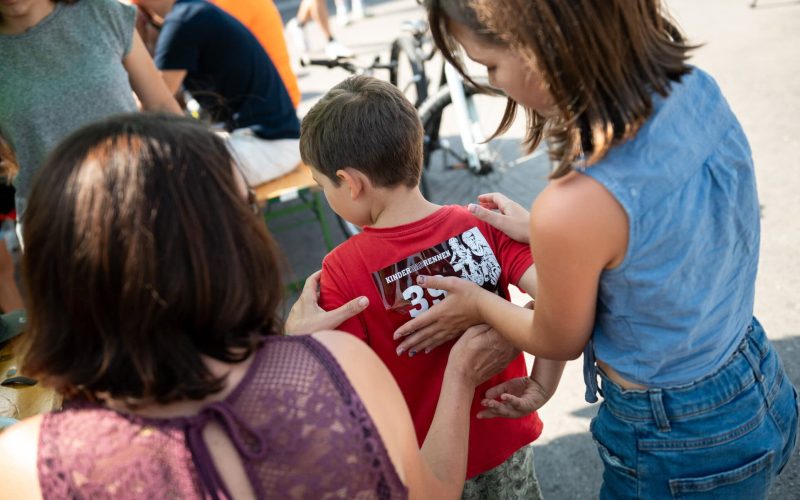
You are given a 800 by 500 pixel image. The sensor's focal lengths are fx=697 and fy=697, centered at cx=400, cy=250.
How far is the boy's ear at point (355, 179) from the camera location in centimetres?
163

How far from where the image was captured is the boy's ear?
5.34 feet

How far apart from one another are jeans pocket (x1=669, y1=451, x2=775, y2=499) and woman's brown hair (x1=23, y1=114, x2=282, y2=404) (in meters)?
0.81

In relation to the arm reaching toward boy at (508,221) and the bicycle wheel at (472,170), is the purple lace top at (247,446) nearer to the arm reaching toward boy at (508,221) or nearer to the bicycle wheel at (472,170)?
the arm reaching toward boy at (508,221)

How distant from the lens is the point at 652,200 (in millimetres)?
1057

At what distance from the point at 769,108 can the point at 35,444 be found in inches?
198

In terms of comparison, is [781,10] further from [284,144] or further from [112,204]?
[112,204]

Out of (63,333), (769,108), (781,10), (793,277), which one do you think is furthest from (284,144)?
(781,10)

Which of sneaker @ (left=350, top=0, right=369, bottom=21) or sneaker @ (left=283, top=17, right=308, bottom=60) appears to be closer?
sneaker @ (left=283, top=17, right=308, bottom=60)

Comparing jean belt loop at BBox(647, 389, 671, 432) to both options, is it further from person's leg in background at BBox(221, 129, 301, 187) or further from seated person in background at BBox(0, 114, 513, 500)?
person's leg in background at BBox(221, 129, 301, 187)

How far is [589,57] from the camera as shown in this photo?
103cm

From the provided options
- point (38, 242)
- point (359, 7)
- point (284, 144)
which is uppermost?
point (38, 242)

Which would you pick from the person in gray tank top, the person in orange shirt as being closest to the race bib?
the person in gray tank top

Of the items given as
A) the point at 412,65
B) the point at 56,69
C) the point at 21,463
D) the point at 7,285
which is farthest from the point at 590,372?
the point at 412,65

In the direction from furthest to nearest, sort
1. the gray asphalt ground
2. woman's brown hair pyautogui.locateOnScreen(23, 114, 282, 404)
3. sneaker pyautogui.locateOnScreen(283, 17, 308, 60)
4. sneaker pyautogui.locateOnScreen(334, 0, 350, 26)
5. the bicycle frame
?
sneaker pyautogui.locateOnScreen(334, 0, 350, 26), sneaker pyautogui.locateOnScreen(283, 17, 308, 60), the bicycle frame, the gray asphalt ground, woman's brown hair pyautogui.locateOnScreen(23, 114, 282, 404)
